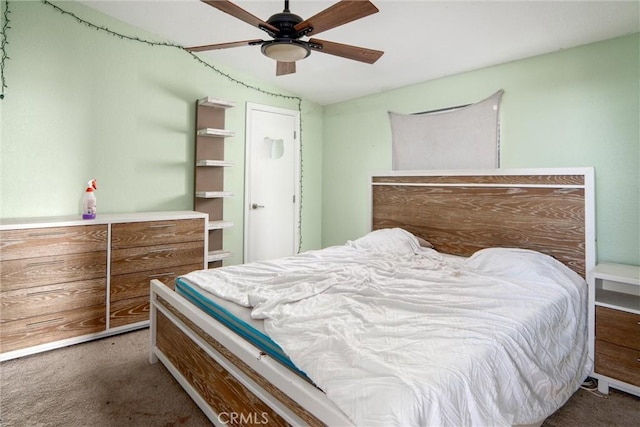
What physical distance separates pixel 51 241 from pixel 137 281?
0.66m

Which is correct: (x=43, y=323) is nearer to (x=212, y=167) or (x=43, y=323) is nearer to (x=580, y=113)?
(x=212, y=167)

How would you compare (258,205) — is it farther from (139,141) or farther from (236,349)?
(236,349)

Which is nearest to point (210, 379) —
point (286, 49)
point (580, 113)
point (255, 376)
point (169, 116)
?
point (255, 376)

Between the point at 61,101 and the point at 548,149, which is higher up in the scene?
the point at 61,101

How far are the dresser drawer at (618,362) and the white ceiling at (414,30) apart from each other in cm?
201

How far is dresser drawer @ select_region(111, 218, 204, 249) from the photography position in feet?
8.94

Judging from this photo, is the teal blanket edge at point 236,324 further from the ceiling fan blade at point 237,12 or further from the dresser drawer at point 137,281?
the ceiling fan blade at point 237,12

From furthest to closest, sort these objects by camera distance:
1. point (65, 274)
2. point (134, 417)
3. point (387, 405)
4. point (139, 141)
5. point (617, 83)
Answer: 1. point (139, 141)
2. point (65, 274)
3. point (617, 83)
4. point (134, 417)
5. point (387, 405)

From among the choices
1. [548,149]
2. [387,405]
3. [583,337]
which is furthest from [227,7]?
[583,337]

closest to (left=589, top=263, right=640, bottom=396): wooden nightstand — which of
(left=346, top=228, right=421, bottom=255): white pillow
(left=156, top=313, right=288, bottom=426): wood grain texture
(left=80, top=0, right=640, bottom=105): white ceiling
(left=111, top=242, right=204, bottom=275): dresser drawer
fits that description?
(left=346, top=228, right=421, bottom=255): white pillow

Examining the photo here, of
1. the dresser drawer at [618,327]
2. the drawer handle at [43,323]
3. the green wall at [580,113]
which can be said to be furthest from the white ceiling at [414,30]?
the drawer handle at [43,323]

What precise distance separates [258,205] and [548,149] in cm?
287

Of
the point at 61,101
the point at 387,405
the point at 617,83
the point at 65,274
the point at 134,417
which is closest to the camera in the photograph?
the point at 387,405

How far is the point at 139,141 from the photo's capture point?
10.6 ft
